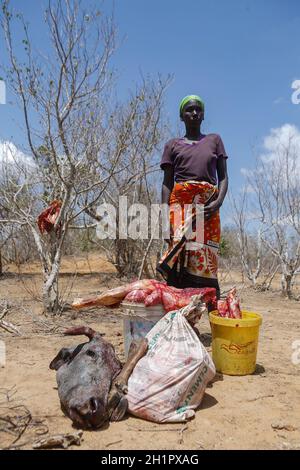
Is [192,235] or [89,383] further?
[192,235]

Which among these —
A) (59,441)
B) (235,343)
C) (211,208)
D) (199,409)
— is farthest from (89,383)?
(211,208)

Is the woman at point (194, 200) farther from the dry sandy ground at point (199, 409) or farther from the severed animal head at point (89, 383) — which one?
the severed animal head at point (89, 383)

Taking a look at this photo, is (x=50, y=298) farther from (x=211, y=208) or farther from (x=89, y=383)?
(x=89, y=383)

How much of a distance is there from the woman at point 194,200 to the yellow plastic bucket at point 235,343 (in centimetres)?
51

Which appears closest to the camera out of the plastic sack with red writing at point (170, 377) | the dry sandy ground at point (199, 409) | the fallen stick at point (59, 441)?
the fallen stick at point (59, 441)

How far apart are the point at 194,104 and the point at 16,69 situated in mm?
2223

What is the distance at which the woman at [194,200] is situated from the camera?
3021 millimetres

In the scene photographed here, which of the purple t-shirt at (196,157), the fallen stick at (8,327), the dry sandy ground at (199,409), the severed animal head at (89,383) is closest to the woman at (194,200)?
the purple t-shirt at (196,157)

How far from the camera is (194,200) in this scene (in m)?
3.03

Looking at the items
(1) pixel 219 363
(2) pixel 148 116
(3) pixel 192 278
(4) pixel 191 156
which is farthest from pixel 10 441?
(2) pixel 148 116

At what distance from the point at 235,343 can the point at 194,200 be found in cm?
108

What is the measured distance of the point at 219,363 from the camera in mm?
2654
